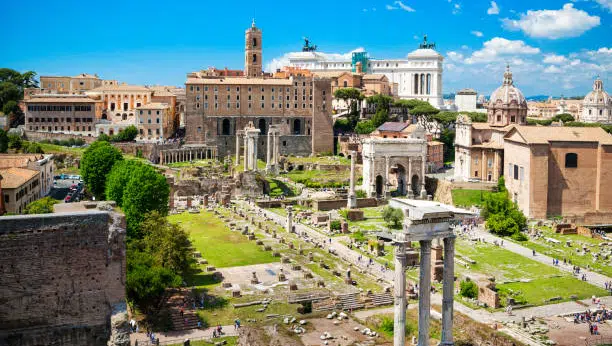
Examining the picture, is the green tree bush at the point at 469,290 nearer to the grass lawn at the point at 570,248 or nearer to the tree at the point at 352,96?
the grass lawn at the point at 570,248

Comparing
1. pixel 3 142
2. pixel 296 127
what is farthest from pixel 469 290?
pixel 296 127

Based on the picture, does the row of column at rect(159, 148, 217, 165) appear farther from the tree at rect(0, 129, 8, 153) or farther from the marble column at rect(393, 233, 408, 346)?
the marble column at rect(393, 233, 408, 346)

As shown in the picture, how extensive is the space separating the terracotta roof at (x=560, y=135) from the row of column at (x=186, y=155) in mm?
45745

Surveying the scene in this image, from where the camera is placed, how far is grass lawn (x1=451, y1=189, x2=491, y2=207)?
230 feet

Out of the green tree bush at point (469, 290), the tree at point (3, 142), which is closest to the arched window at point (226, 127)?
the tree at point (3, 142)

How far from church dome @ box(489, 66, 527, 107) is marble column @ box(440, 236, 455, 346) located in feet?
191

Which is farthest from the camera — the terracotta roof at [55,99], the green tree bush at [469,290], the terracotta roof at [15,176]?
the terracotta roof at [55,99]

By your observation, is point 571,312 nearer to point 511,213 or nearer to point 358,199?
point 511,213

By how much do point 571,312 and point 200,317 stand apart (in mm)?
20679

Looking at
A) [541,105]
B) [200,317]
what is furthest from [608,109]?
[200,317]

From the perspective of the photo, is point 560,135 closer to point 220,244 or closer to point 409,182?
point 409,182

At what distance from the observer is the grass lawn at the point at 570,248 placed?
47812 millimetres

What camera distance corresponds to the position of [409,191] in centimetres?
7662

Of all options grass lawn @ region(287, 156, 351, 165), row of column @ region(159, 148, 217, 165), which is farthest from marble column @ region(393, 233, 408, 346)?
row of column @ region(159, 148, 217, 165)
